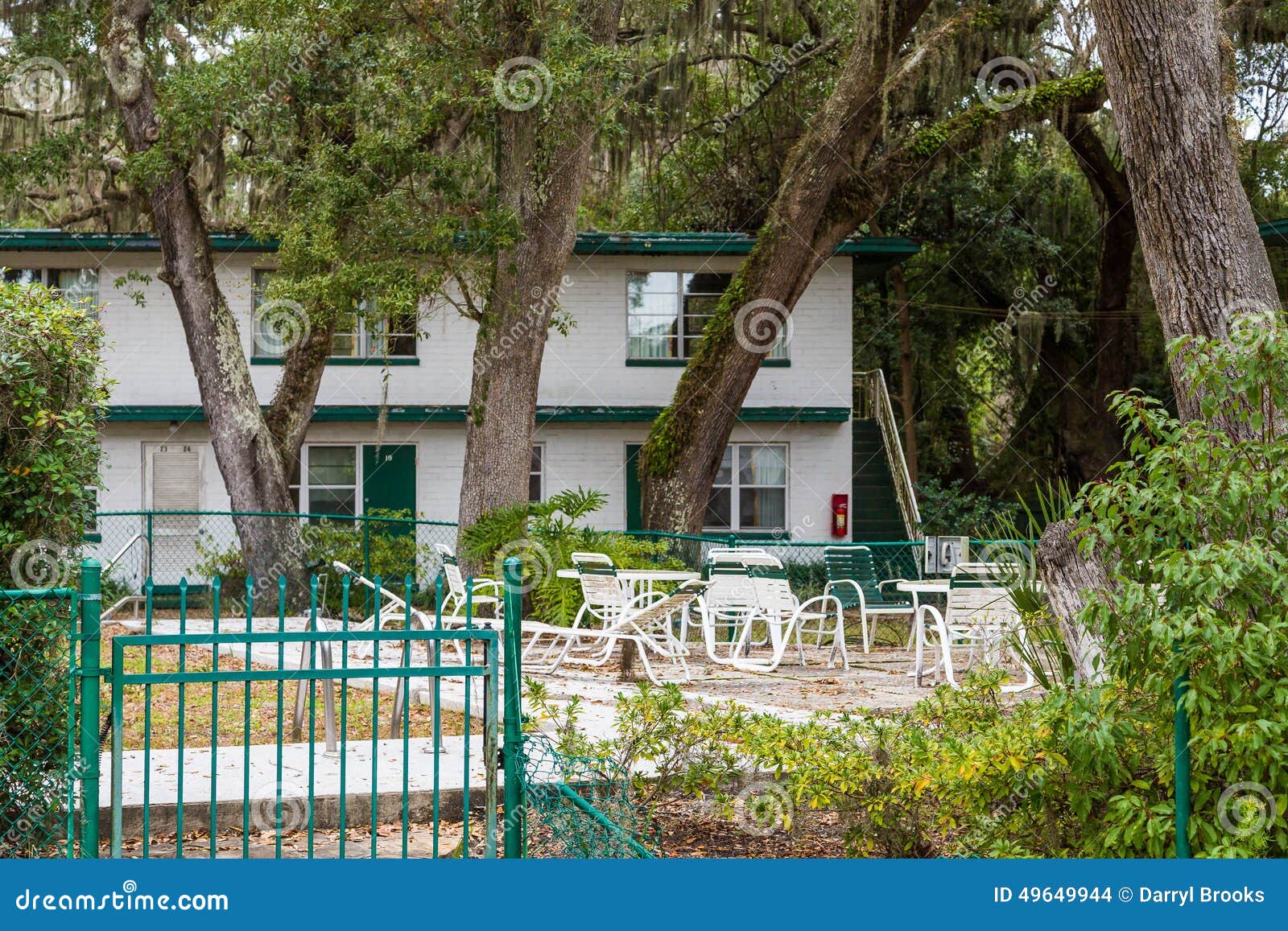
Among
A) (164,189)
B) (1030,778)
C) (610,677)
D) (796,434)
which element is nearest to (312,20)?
(164,189)

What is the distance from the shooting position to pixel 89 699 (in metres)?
4.77

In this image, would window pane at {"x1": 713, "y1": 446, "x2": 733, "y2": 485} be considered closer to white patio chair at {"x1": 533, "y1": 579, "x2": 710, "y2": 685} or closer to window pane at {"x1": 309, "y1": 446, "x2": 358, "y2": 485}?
window pane at {"x1": 309, "y1": 446, "x2": 358, "y2": 485}

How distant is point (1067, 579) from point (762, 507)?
14717 millimetres

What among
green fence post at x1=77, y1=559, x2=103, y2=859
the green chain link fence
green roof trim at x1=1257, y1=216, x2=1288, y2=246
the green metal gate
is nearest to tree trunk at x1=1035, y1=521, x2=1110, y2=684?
the green metal gate

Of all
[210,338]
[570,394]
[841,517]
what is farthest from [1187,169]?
[570,394]

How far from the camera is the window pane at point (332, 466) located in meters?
21.1

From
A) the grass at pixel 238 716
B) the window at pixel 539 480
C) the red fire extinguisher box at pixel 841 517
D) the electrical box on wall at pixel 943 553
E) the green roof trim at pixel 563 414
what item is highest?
the green roof trim at pixel 563 414

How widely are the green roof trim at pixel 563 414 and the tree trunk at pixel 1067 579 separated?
1399 centimetres

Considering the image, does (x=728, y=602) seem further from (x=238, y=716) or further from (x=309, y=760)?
(x=309, y=760)

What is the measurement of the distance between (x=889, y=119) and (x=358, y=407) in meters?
9.29

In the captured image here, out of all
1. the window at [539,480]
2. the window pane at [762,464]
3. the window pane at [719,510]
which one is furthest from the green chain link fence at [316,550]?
the window at [539,480]

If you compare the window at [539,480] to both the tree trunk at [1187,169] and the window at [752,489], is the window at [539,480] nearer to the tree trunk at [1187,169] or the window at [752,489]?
the window at [752,489]

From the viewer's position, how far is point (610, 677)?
37.4 feet

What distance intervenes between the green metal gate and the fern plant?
3117 mm
